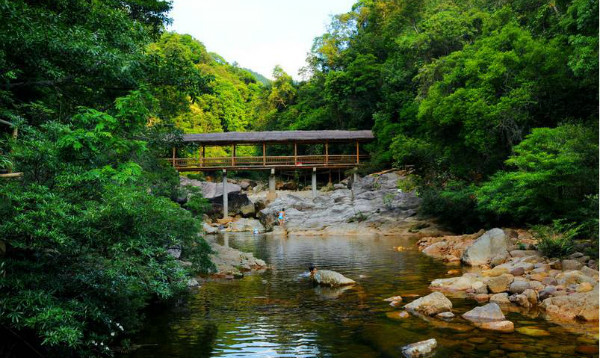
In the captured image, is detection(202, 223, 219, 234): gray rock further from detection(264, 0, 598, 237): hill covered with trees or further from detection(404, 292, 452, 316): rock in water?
detection(404, 292, 452, 316): rock in water

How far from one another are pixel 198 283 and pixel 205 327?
3.83 metres

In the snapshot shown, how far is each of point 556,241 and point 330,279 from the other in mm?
5656

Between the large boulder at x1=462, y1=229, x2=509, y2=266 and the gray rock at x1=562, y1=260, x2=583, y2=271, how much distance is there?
2383 mm

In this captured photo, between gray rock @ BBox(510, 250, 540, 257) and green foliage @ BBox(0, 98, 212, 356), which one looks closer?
green foliage @ BBox(0, 98, 212, 356)

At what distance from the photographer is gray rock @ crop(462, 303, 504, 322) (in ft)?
23.7

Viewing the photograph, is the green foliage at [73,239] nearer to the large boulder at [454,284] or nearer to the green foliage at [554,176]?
the large boulder at [454,284]

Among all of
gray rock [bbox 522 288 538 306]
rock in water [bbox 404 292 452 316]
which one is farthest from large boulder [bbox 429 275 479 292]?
rock in water [bbox 404 292 452 316]

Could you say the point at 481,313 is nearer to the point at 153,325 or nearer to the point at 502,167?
the point at 153,325

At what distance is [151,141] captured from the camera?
11930 millimetres

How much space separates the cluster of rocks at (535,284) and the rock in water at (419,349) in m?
2.68

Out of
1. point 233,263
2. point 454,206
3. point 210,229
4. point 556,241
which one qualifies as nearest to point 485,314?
point 556,241

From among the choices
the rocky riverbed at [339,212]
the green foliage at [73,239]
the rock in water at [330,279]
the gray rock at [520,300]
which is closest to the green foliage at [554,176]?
the gray rock at [520,300]

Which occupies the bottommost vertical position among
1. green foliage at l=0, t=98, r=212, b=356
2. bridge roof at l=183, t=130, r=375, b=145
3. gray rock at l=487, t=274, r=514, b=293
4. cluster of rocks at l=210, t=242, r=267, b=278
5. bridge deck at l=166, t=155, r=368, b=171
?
cluster of rocks at l=210, t=242, r=267, b=278

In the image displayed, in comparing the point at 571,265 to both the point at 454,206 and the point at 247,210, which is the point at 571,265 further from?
the point at 247,210
